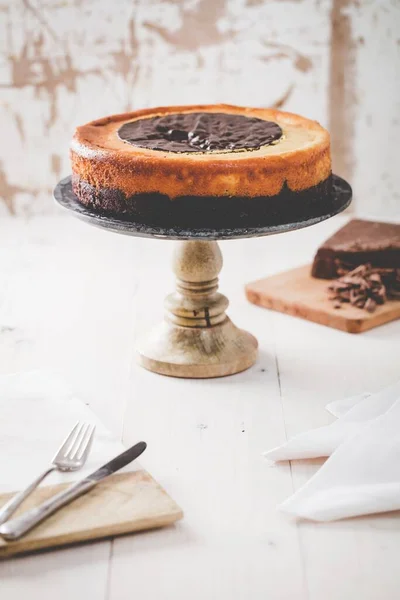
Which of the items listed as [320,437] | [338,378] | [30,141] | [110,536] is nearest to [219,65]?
[30,141]

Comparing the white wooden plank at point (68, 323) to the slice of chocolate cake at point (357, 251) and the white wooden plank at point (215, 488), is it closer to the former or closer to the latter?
the white wooden plank at point (215, 488)

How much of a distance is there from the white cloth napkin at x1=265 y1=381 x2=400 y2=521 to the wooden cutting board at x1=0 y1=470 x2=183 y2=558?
6.3 inches

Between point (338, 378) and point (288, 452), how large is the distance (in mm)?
325

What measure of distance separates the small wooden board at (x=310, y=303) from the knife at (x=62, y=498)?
63 centimetres

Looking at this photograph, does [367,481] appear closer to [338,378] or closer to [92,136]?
[338,378]

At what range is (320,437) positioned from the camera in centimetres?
125

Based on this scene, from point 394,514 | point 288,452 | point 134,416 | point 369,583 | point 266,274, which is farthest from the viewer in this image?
point 266,274

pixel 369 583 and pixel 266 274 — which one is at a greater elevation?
pixel 369 583

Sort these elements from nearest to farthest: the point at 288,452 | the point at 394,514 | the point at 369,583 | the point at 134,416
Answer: the point at 369,583, the point at 394,514, the point at 288,452, the point at 134,416

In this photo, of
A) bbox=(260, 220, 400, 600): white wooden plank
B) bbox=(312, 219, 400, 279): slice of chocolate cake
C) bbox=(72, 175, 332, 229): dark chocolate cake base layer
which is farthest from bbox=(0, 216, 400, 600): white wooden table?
bbox=(72, 175, 332, 229): dark chocolate cake base layer

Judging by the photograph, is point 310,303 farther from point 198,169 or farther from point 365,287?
point 198,169

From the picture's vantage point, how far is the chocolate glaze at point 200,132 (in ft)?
4.74

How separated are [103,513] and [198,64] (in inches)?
68.3

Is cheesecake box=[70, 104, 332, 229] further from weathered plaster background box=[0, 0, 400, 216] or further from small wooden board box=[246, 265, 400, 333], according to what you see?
weathered plaster background box=[0, 0, 400, 216]
